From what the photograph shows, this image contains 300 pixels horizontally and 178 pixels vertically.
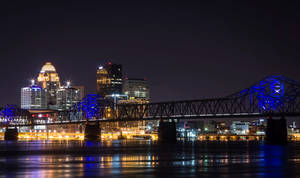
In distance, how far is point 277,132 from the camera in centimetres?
15888

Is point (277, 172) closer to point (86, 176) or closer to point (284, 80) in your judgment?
point (86, 176)

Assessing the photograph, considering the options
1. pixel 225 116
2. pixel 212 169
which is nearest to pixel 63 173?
pixel 212 169

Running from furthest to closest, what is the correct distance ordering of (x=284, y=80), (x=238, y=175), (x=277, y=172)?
1. (x=284, y=80)
2. (x=277, y=172)
3. (x=238, y=175)

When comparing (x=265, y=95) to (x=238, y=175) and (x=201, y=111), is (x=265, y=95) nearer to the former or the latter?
(x=201, y=111)

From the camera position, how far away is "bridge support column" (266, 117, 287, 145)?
15605 cm

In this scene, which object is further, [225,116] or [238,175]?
[225,116]

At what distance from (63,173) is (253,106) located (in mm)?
134605

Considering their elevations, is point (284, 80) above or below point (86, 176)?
above

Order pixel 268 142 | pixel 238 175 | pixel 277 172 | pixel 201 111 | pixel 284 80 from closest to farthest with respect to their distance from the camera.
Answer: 1. pixel 238 175
2. pixel 277 172
3. pixel 268 142
4. pixel 284 80
5. pixel 201 111

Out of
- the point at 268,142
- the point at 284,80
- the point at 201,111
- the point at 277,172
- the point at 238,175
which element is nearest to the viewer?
the point at 238,175

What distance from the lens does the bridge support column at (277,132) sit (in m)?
156

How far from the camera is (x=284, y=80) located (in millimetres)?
173750

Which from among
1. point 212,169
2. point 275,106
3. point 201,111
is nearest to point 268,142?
point 275,106

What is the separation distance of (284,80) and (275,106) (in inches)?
322
